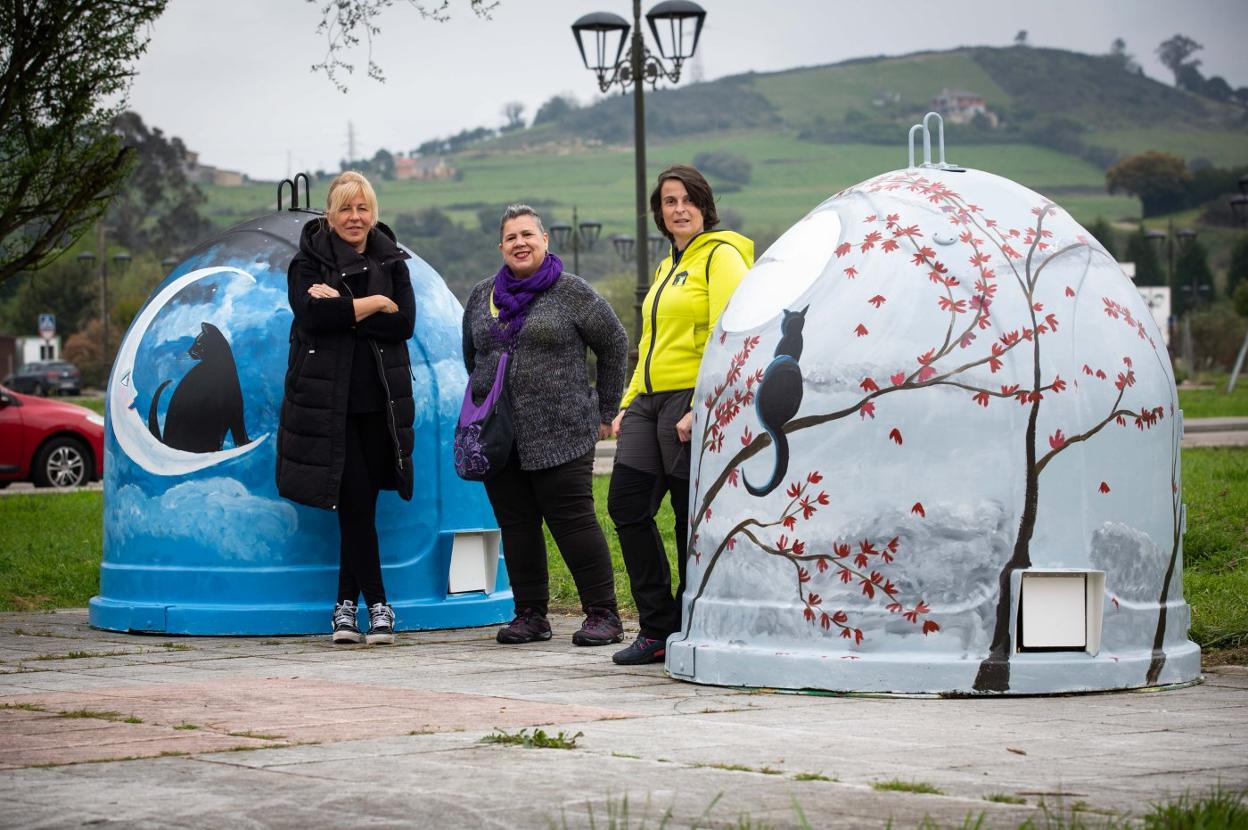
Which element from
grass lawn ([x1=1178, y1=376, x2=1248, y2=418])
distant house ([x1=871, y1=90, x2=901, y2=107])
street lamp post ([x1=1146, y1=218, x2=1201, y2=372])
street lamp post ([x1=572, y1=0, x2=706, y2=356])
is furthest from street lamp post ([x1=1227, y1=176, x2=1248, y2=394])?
distant house ([x1=871, y1=90, x2=901, y2=107])

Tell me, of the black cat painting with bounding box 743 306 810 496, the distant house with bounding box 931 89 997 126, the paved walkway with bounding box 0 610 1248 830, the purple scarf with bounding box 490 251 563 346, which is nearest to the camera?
the paved walkway with bounding box 0 610 1248 830

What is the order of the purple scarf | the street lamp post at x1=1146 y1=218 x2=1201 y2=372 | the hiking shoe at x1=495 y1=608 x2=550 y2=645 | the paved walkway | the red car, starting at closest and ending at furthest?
the paved walkway, the purple scarf, the hiking shoe at x1=495 y1=608 x2=550 y2=645, the red car, the street lamp post at x1=1146 y1=218 x2=1201 y2=372

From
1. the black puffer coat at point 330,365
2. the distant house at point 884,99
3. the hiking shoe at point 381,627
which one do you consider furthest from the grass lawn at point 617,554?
the distant house at point 884,99

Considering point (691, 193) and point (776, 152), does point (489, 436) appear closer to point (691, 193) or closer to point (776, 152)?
point (691, 193)

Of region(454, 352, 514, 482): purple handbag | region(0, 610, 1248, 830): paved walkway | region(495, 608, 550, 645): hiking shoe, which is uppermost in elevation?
region(454, 352, 514, 482): purple handbag

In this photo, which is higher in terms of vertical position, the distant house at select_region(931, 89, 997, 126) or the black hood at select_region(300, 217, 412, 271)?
the distant house at select_region(931, 89, 997, 126)

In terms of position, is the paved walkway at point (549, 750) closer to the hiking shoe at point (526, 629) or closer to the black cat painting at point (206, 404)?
the hiking shoe at point (526, 629)

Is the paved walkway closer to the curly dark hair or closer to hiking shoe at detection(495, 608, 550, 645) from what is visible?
hiking shoe at detection(495, 608, 550, 645)

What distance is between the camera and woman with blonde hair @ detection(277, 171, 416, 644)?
820cm

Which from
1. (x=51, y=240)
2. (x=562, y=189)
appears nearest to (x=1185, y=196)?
(x=562, y=189)

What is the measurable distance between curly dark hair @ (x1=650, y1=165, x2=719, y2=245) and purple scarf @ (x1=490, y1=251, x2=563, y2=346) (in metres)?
0.64

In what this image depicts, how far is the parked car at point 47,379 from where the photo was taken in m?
59.9

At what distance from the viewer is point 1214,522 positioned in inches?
406

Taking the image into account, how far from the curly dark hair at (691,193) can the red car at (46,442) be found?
14198 mm
